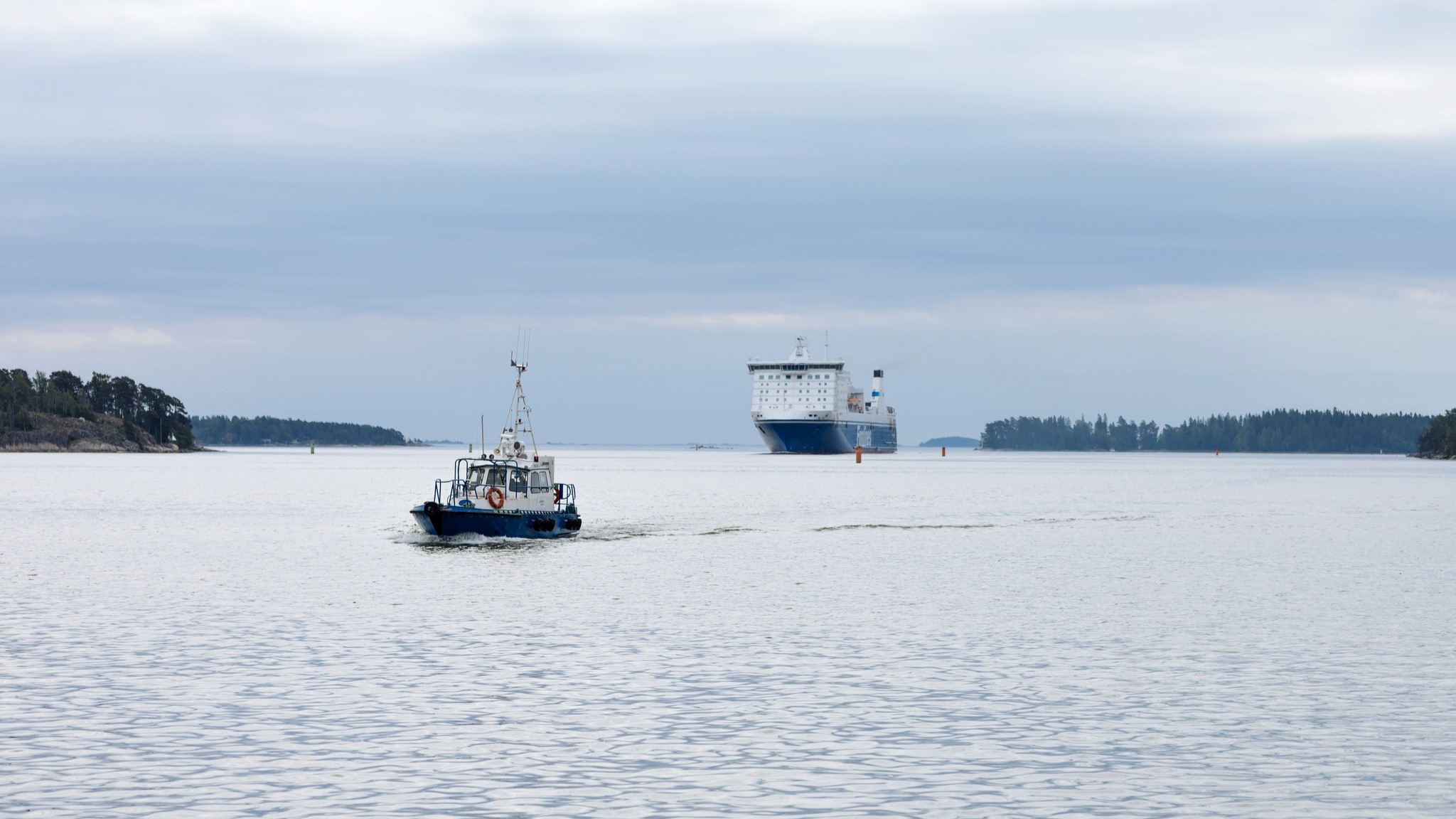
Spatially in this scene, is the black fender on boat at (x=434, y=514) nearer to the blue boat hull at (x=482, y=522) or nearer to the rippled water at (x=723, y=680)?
the blue boat hull at (x=482, y=522)

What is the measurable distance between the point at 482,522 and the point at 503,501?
1.16m

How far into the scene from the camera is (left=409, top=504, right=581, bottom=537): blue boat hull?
59.6 m

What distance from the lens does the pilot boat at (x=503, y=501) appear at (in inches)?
2359

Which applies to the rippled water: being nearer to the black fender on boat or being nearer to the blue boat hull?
the blue boat hull

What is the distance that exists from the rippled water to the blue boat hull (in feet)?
7.55

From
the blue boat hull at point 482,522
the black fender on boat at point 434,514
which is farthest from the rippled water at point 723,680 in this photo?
the black fender on boat at point 434,514

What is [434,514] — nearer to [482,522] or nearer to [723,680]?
[482,522]

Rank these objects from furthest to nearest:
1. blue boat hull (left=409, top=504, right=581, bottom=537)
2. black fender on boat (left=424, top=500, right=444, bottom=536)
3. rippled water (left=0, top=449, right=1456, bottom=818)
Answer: blue boat hull (left=409, top=504, right=581, bottom=537)
black fender on boat (left=424, top=500, right=444, bottom=536)
rippled water (left=0, top=449, right=1456, bottom=818)

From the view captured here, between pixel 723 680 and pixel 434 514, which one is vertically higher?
pixel 434 514

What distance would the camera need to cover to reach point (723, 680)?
25172 mm

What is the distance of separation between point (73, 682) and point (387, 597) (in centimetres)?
1499

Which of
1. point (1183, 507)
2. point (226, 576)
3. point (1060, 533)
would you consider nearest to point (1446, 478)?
point (1183, 507)

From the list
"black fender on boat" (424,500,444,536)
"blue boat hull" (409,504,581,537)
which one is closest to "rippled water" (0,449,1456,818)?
"blue boat hull" (409,504,581,537)

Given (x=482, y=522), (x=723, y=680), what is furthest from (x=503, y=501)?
(x=723, y=680)
